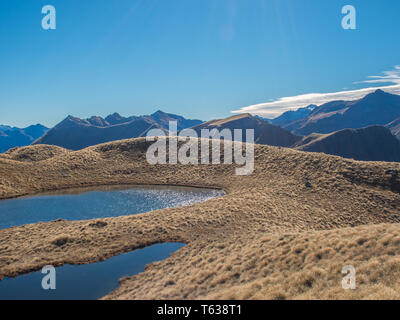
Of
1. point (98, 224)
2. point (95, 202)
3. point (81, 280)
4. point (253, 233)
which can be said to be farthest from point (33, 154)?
point (253, 233)

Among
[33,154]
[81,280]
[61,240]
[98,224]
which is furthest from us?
[33,154]

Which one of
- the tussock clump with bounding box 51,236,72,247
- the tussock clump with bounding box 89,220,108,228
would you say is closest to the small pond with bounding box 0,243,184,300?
the tussock clump with bounding box 51,236,72,247

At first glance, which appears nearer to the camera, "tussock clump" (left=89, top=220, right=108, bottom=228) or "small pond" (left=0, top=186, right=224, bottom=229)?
"tussock clump" (left=89, top=220, right=108, bottom=228)

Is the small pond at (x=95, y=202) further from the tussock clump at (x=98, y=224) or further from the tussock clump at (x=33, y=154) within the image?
the tussock clump at (x=33, y=154)

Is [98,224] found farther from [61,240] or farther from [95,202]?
[95,202]

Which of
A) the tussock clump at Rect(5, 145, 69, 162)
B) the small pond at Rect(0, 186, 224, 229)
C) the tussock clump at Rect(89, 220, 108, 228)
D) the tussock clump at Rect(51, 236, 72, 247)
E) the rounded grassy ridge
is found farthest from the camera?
the tussock clump at Rect(5, 145, 69, 162)

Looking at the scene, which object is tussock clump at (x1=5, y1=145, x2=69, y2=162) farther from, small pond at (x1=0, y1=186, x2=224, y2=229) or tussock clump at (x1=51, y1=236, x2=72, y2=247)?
tussock clump at (x1=51, y1=236, x2=72, y2=247)

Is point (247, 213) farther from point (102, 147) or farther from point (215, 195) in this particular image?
point (102, 147)

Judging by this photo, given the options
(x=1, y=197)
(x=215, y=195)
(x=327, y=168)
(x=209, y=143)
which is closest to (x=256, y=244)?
(x=215, y=195)

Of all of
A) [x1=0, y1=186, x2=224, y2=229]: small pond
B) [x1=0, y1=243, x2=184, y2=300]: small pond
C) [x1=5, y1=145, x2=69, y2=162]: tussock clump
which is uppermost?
[x1=5, y1=145, x2=69, y2=162]: tussock clump
